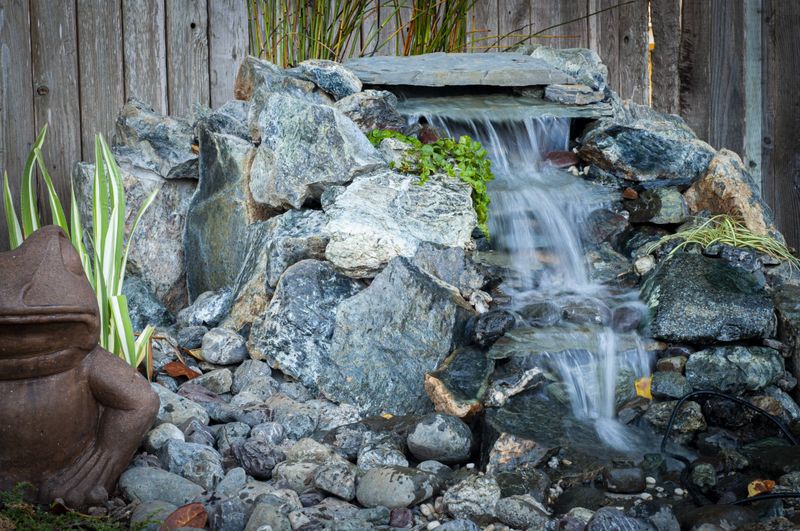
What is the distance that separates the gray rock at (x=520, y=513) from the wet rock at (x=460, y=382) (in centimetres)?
67

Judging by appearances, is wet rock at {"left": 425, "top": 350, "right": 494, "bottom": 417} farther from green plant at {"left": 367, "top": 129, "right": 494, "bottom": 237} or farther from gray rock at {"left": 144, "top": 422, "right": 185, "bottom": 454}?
gray rock at {"left": 144, "top": 422, "right": 185, "bottom": 454}

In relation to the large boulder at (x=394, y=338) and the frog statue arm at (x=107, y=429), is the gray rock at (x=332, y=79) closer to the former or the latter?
the large boulder at (x=394, y=338)

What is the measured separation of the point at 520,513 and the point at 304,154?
2.25 meters

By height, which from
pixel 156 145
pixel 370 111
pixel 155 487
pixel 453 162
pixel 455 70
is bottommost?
pixel 155 487

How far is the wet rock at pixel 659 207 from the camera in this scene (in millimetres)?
4660

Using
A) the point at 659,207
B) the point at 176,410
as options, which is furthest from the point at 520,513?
the point at 659,207

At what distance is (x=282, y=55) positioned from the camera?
546 centimetres

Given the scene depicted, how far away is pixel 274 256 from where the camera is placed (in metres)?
4.03

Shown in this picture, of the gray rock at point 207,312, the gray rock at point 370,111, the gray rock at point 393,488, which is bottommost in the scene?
the gray rock at point 393,488

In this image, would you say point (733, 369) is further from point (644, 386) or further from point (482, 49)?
point (482, 49)

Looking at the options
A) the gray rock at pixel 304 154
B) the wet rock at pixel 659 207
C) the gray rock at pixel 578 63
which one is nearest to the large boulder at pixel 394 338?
the gray rock at pixel 304 154

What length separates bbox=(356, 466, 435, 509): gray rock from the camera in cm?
275

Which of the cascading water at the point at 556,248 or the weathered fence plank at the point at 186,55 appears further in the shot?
the weathered fence plank at the point at 186,55

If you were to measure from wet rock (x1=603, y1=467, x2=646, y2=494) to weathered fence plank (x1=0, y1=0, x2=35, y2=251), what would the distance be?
3.57 meters
